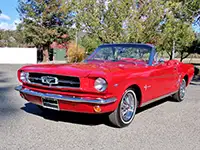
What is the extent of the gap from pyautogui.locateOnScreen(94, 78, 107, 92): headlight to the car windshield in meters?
1.67

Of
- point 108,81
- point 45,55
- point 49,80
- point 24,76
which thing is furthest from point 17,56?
point 108,81

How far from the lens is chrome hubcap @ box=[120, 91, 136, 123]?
439 cm

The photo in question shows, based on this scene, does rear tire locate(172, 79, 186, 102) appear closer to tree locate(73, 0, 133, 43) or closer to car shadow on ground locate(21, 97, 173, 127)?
car shadow on ground locate(21, 97, 173, 127)

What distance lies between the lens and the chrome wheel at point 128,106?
4.38 metres

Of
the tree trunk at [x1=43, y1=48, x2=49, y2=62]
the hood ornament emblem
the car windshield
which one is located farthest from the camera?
the tree trunk at [x1=43, y1=48, x2=49, y2=62]

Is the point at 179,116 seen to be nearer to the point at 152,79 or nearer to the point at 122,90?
the point at 152,79

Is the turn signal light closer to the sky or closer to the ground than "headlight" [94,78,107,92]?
closer to the ground

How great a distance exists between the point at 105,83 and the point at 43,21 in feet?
80.1

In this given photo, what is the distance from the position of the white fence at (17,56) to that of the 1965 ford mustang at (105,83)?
71.7 ft

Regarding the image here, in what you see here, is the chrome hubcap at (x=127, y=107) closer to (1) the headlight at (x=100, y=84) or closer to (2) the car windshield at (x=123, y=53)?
(1) the headlight at (x=100, y=84)

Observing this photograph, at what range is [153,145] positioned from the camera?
141 inches

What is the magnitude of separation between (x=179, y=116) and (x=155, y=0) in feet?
24.3

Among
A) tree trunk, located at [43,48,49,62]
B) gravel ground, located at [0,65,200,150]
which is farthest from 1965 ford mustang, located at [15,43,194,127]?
tree trunk, located at [43,48,49,62]

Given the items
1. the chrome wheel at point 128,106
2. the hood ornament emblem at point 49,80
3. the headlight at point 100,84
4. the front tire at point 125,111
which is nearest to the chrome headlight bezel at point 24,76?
the hood ornament emblem at point 49,80
